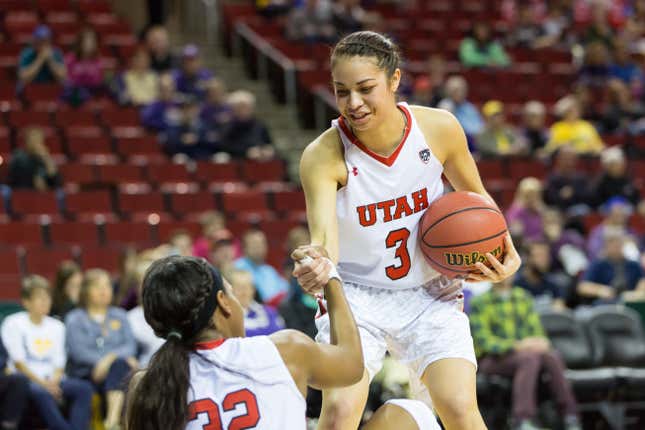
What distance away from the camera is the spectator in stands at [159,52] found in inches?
452

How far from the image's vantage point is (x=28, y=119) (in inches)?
404

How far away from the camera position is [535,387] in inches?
285

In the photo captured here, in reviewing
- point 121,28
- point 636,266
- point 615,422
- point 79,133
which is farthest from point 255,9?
point 615,422

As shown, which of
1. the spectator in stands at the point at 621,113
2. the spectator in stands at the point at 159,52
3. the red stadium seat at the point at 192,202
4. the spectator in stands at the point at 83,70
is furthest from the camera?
the spectator in stands at the point at 621,113

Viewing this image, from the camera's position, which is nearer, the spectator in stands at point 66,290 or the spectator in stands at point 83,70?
the spectator in stands at point 66,290

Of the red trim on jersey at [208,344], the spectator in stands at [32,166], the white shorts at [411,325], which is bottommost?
the spectator in stands at [32,166]

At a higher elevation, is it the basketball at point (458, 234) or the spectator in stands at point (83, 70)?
the basketball at point (458, 234)

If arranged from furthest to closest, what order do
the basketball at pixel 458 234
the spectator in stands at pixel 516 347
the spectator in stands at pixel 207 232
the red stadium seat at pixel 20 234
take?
1. the red stadium seat at pixel 20 234
2. the spectator in stands at pixel 207 232
3. the spectator in stands at pixel 516 347
4. the basketball at pixel 458 234

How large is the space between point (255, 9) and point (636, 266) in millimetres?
6608

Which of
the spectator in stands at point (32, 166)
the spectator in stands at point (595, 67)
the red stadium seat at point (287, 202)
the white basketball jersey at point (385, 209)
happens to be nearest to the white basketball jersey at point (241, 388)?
the white basketball jersey at point (385, 209)

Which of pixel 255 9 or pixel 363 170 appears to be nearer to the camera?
pixel 363 170

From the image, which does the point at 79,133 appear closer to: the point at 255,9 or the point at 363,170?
the point at 255,9

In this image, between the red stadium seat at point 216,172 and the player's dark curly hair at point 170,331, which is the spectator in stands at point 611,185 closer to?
the red stadium seat at point 216,172

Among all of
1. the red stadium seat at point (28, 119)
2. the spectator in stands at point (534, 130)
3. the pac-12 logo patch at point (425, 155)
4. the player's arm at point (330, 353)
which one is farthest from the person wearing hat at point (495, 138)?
the player's arm at point (330, 353)
